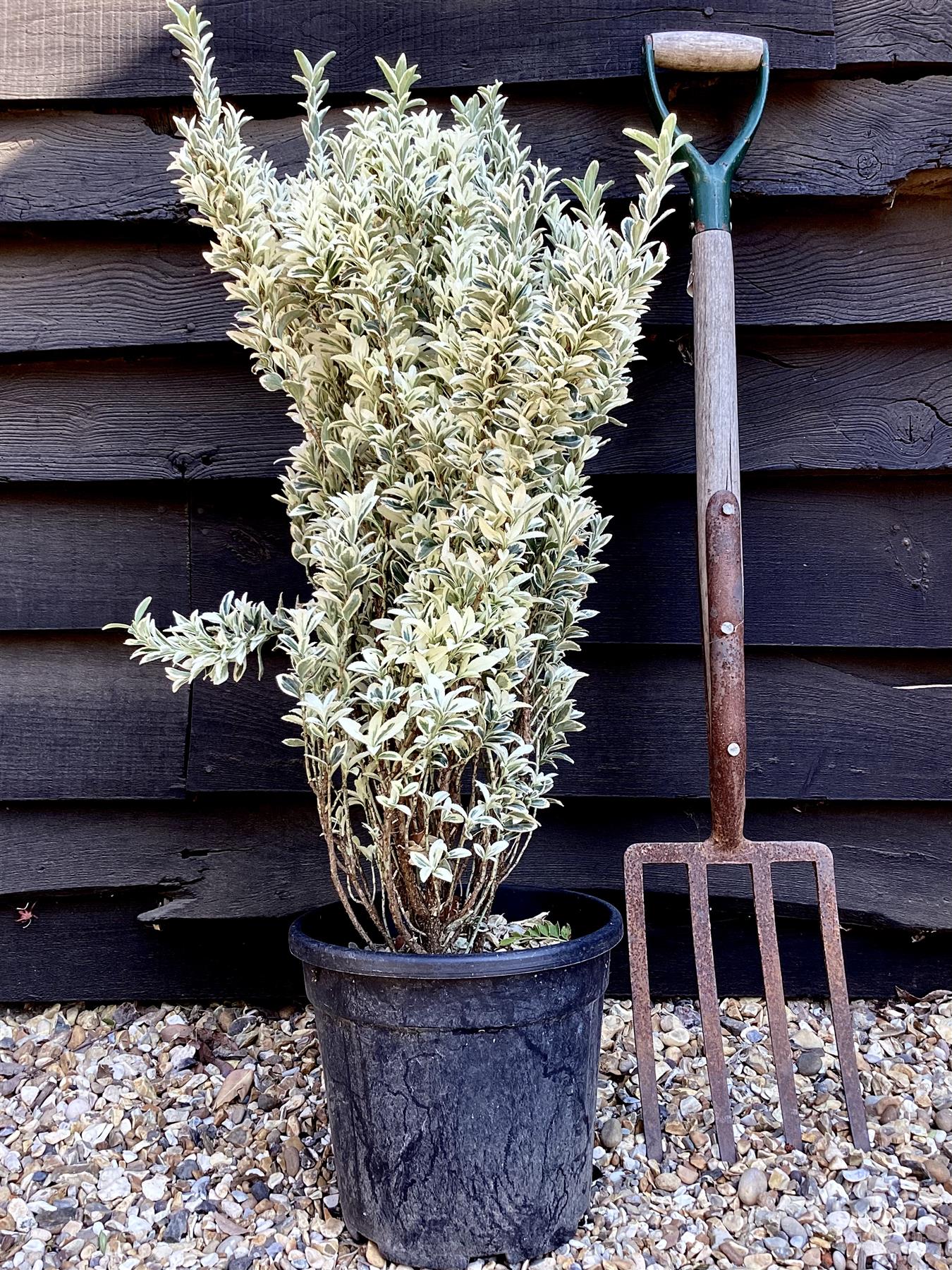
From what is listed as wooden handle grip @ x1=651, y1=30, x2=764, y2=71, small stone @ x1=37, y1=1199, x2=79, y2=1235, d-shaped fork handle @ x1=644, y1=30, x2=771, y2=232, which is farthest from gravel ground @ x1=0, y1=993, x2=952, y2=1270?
wooden handle grip @ x1=651, y1=30, x2=764, y2=71

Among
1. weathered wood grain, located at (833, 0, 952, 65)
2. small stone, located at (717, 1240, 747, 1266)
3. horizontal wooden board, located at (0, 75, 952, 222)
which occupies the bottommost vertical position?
small stone, located at (717, 1240, 747, 1266)

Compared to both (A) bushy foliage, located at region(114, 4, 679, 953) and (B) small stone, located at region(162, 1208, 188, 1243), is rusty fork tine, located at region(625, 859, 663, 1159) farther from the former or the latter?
(B) small stone, located at region(162, 1208, 188, 1243)

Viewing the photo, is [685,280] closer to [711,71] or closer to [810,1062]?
[711,71]

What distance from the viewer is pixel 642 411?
1534mm

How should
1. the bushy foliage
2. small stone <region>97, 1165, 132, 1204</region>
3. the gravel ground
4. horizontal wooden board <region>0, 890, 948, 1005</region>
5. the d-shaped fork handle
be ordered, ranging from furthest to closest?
horizontal wooden board <region>0, 890, 948, 1005</region> → the d-shaped fork handle → small stone <region>97, 1165, 132, 1204</region> → the gravel ground → the bushy foliage

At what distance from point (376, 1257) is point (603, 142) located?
5.26 feet

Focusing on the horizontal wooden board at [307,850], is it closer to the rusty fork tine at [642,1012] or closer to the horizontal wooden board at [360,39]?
the rusty fork tine at [642,1012]

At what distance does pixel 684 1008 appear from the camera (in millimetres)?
1588

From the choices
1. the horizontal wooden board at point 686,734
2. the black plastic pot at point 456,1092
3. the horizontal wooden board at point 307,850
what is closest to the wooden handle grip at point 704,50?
the horizontal wooden board at point 686,734

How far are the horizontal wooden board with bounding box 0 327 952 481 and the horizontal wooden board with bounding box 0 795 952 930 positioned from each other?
0.56 metres

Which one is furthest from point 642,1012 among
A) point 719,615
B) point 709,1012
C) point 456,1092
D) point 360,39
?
point 360,39

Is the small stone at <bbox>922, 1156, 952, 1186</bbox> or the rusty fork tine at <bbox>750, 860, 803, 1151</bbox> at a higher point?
the rusty fork tine at <bbox>750, 860, 803, 1151</bbox>

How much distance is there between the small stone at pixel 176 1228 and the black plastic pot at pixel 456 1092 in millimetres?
228

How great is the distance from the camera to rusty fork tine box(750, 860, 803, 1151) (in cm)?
127
